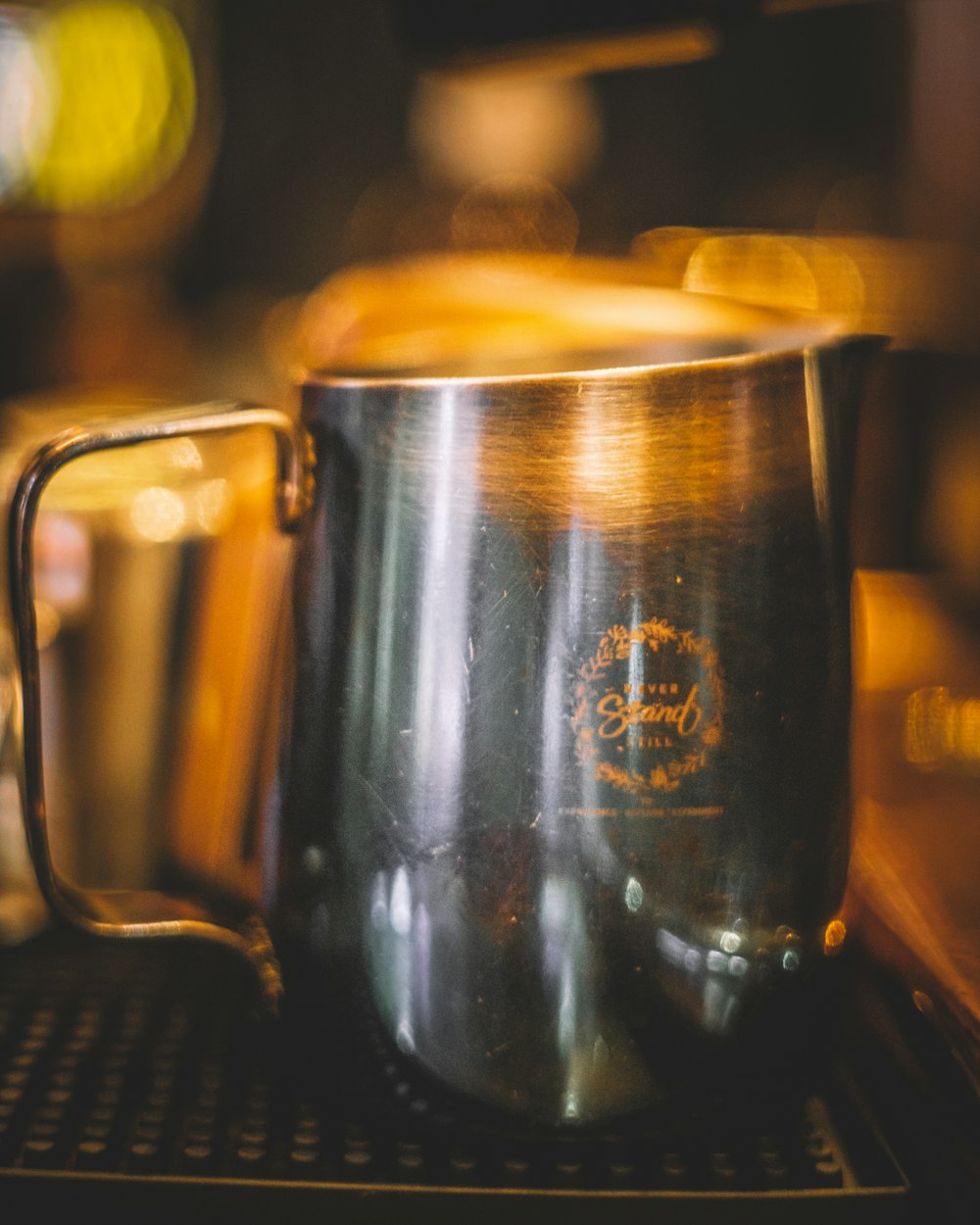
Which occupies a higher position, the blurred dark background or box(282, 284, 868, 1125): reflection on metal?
the blurred dark background

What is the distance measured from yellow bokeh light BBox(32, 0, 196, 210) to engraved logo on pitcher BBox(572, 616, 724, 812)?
7.33 ft

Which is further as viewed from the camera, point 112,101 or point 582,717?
point 112,101

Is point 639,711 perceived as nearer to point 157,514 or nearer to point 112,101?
point 157,514

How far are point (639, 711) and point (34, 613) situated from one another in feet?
0.73

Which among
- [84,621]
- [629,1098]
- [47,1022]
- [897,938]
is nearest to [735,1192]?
[629,1098]

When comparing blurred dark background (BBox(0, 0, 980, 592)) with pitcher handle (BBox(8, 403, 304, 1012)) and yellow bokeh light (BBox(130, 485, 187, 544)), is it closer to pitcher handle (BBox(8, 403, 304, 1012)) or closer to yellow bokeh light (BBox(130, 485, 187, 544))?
yellow bokeh light (BBox(130, 485, 187, 544))

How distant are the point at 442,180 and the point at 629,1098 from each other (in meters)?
2.79

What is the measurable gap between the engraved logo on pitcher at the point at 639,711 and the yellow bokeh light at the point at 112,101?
2233 mm

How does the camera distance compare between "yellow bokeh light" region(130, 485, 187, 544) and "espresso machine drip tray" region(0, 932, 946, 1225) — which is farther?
"yellow bokeh light" region(130, 485, 187, 544)

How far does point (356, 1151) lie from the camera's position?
16.1 inches

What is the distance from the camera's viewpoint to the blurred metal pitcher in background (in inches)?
14.8

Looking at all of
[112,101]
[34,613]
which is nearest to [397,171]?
[112,101]

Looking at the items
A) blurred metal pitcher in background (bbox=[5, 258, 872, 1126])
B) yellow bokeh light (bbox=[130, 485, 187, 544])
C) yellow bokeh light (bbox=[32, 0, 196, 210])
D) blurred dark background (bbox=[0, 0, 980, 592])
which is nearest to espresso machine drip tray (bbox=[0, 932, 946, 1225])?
blurred metal pitcher in background (bbox=[5, 258, 872, 1126])

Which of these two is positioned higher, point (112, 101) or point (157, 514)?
point (112, 101)
